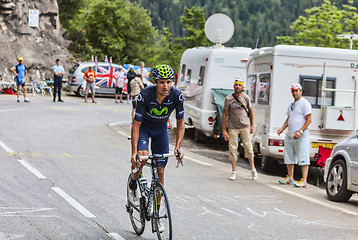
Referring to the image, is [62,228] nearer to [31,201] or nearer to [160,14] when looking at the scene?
[31,201]

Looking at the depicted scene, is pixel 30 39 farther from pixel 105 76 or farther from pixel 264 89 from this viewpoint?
pixel 264 89

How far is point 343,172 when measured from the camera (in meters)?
9.90

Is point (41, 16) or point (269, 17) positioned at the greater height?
point (269, 17)

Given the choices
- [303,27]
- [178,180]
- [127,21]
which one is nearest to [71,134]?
[178,180]

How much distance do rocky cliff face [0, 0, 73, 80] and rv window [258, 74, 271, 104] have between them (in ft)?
80.4

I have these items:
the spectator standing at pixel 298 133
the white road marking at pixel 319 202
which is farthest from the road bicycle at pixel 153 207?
the spectator standing at pixel 298 133

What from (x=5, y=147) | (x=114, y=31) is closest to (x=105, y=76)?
(x=114, y=31)

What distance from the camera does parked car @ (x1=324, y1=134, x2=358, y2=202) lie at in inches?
376

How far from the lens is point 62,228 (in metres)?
6.91

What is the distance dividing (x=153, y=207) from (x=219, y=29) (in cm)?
1308

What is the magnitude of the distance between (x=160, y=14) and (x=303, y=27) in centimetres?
10164

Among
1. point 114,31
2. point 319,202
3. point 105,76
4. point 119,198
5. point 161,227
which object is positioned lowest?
point 319,202

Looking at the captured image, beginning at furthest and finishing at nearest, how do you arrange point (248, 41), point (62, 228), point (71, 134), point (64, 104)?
point (248, 41)
point (64, 104)
point (71, 134)
point (62, 228)

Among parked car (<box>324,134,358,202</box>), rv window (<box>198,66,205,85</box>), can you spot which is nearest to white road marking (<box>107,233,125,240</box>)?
parked car (<box>324,134,358,202</box>)
